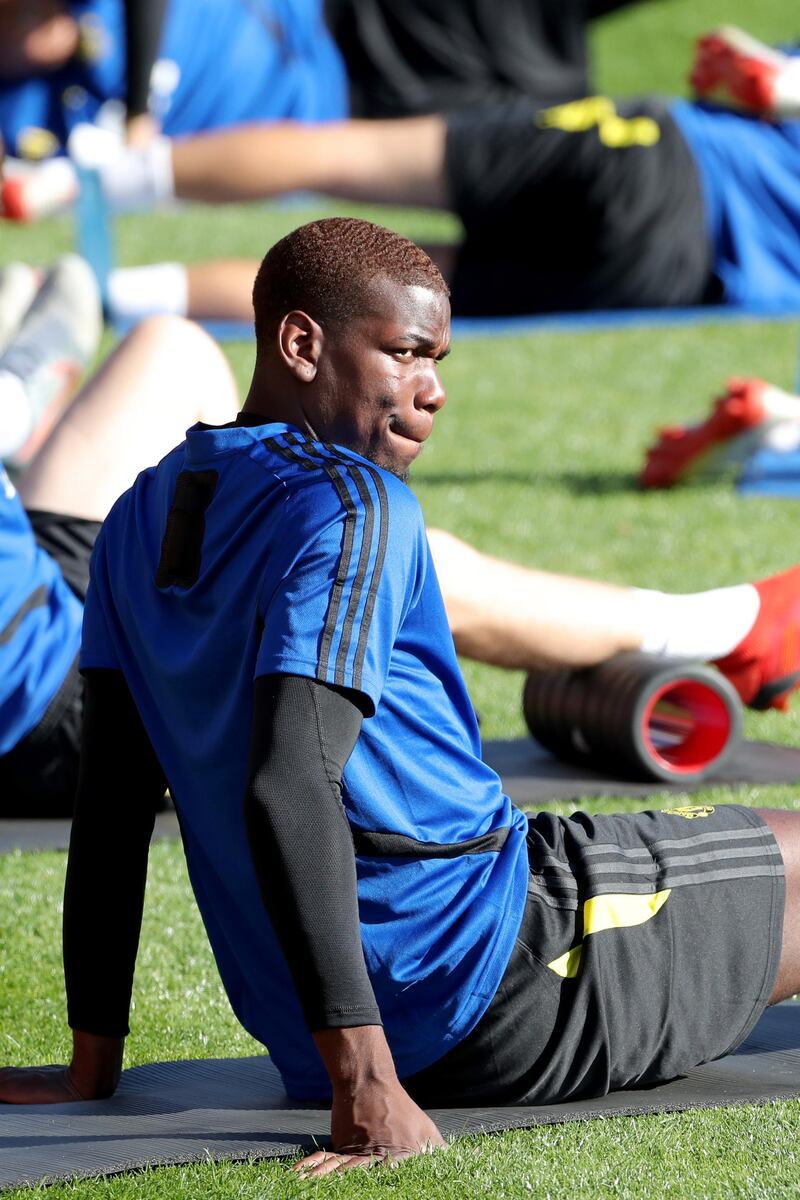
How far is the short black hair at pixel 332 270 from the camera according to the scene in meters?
1.98

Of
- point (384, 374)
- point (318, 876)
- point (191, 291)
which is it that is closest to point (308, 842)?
point (318, 876)

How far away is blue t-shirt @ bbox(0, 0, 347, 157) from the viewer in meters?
11.0

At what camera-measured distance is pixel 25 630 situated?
3.33m

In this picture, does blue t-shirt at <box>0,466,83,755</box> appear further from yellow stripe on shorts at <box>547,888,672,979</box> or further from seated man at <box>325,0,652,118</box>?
seated man at <box>325,0,652,118</box>

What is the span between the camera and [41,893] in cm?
321

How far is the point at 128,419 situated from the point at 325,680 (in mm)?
2020

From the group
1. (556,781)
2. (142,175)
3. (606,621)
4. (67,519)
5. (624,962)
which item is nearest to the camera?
(624,962)

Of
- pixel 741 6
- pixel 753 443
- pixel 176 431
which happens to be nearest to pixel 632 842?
pixel 176 431

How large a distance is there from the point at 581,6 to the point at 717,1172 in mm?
12324

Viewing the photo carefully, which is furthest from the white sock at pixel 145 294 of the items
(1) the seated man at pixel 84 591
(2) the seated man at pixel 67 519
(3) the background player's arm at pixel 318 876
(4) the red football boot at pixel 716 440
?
(3) the background player's arm at pixel 318 876

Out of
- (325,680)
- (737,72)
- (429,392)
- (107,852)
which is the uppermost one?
(429,392)

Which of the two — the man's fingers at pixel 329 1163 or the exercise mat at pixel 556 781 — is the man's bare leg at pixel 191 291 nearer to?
the exercise mat at pixel 556 781

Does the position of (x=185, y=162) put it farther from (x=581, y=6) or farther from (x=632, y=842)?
(x=581, y=6)

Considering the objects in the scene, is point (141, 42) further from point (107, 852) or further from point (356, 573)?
point (356, 573)
